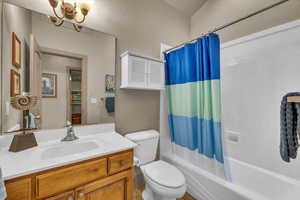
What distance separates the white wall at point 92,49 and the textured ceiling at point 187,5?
127cm

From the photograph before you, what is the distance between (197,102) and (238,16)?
1331 millimetres

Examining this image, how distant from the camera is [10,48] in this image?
1.01 meters

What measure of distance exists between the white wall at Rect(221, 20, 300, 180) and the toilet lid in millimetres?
1045

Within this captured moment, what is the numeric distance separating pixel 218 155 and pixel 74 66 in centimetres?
170

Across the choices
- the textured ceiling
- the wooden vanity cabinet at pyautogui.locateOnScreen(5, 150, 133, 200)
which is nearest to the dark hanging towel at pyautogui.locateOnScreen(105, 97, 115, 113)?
the wooden vanity cabinet at pyautogui.locateOnScreen(5, 150, 133, 200)

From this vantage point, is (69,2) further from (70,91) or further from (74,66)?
(70,91)

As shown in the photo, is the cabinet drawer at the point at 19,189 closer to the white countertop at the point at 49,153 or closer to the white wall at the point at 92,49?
the white countertop at the point at 49,153

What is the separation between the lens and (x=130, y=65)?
Answer: 58.6 inches

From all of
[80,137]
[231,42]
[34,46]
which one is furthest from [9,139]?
[231,42]

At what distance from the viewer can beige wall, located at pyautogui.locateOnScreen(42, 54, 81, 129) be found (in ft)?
3.87

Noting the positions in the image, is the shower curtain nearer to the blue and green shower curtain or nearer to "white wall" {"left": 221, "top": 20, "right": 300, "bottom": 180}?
the blue and green shower curtain

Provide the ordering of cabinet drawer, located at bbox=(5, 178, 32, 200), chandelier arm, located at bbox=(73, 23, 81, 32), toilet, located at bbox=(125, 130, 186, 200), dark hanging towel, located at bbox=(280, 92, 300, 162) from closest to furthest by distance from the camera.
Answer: cabinet drawer, located at bbox=(5, 178, 32, 200) → dark hanging towel, located at bbox=(280, 92, 300, 162) → toilet, located at bbox=(125, 130, 186, 200) → chandelier arm, located at bbox=(73, 23, 81, 32)

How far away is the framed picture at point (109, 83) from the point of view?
4.81 feet

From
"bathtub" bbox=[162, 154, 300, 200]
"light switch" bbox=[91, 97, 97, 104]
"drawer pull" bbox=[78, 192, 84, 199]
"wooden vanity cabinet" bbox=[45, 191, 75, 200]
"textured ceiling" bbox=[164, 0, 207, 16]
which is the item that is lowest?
"bathtub" bbox=[162, 154, 300, 200]
